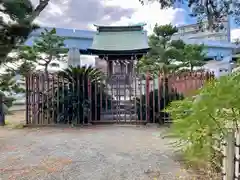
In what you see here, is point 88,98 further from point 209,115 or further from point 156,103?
point 209,115

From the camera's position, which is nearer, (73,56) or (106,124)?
(106,124)

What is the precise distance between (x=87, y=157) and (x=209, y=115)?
2.70m

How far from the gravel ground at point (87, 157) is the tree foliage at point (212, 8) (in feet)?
11.5

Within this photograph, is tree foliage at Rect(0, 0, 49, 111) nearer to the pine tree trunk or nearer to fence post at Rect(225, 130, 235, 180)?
the pine tree trunk

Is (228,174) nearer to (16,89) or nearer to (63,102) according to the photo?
(63,102)

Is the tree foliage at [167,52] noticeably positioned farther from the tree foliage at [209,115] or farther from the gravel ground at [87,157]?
the tree foliage at [209,115]

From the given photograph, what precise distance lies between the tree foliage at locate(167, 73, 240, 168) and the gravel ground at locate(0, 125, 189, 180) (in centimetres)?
77

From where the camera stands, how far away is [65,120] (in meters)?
9.10

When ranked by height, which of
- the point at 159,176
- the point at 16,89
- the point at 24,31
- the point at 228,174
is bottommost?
the point at 159,176

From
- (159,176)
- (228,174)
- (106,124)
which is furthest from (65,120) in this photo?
(228,174)

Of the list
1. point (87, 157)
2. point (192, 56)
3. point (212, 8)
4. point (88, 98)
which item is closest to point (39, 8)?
point (88, 98)

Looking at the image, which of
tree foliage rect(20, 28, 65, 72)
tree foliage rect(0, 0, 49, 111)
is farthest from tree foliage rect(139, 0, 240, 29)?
tree foliage rect(20, 28, 65, 72)

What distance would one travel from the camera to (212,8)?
804cm

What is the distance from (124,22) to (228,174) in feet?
59.8
